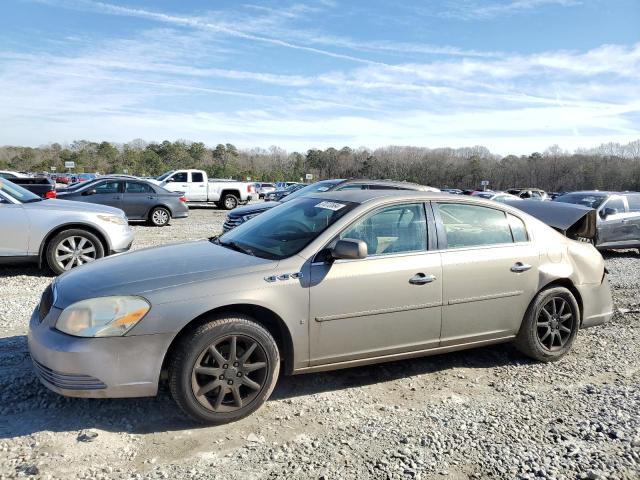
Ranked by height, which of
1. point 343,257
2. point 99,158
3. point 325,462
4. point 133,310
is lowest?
point 325,462

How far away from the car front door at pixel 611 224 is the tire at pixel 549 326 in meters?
7.64

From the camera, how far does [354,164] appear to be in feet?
336

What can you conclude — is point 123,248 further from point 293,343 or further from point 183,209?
point 183,209

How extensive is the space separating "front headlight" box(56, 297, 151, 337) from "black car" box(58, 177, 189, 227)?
1288 centimetres

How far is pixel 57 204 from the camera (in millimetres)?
7379

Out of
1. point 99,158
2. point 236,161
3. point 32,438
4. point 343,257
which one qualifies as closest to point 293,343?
point 343,257

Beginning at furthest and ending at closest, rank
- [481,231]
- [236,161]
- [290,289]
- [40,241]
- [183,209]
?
[236,161]
[183,209]
[40,241]
[481,231]
[290,289]

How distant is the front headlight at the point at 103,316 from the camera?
305 cm

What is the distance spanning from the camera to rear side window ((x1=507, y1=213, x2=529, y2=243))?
176 inches

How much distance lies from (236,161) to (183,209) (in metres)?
74.6

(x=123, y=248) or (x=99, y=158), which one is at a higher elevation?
(x=99, y=158)

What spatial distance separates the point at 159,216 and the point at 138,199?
0.82 metres

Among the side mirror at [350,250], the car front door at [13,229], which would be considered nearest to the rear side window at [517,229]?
the side mirror at [350,250]

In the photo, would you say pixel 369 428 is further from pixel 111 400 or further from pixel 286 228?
pixel 111 400
